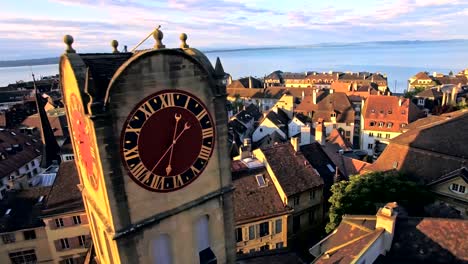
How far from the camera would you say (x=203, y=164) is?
13.8m

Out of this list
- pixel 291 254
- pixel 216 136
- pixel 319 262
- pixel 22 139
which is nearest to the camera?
pixel 216 136

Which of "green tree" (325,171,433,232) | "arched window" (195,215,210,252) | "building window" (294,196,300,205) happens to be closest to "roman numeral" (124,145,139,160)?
"arched window" (195,215,210,252)

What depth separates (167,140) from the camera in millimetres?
12391

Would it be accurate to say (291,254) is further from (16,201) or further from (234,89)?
(234,89)

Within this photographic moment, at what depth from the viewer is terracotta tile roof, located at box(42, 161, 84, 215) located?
3325 cm

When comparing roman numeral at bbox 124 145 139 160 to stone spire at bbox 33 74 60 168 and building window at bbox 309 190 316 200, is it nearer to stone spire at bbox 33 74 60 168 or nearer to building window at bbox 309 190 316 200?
building window at bbox 309 190 316 200

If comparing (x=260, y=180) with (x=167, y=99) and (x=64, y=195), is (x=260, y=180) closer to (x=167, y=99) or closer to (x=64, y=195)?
(x=64, y=195)

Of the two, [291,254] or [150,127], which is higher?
[150,127]

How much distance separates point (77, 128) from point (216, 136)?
19.1ft

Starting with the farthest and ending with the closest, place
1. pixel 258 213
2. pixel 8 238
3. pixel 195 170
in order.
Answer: pixel 8 238, pixel 258 213, pixel 195 170

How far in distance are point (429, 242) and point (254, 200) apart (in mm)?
17117

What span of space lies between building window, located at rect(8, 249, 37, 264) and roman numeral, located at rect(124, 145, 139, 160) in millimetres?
32480

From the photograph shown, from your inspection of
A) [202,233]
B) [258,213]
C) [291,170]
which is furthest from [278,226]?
[202,233]

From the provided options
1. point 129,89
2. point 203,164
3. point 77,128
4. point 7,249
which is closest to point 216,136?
point 203,164
